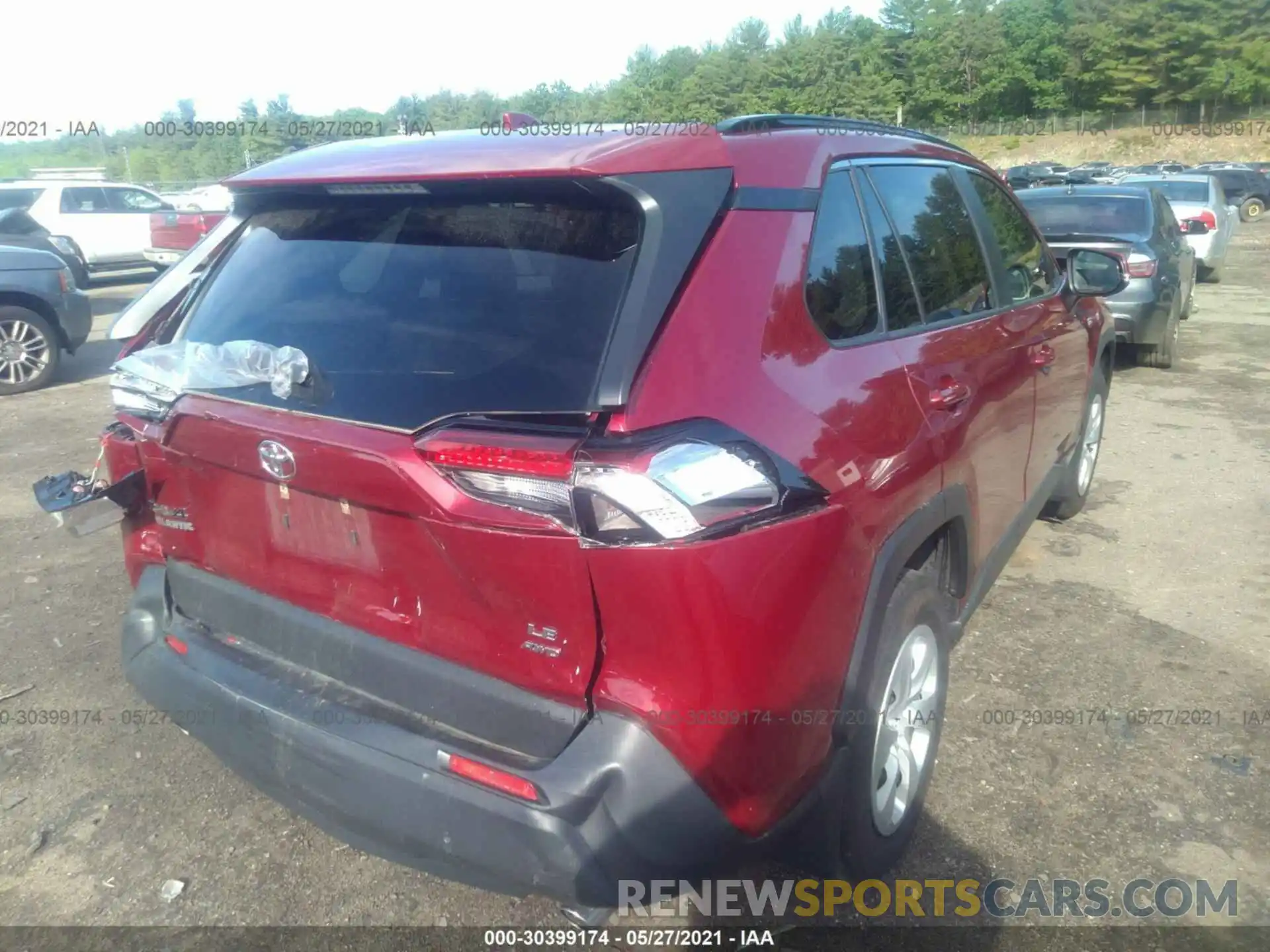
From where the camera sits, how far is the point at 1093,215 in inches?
367

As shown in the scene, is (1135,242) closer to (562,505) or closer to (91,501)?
(562,505)

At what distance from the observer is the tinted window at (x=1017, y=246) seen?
3.67m

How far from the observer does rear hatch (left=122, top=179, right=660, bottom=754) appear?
74.8 inches

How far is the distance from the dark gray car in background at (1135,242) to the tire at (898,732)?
6155mm

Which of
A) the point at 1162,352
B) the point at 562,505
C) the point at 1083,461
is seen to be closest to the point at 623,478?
the point at 562,505

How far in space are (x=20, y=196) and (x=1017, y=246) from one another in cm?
1919

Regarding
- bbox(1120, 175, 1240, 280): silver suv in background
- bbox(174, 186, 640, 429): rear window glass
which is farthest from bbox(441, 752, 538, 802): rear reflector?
bbox(1120, 175, 1240, 280): silver suv in background

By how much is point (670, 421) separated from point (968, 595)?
173 centimetres

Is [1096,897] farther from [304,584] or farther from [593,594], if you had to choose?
[304,584]

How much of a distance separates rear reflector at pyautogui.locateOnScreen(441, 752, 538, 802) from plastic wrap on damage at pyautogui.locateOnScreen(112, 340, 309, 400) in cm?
88

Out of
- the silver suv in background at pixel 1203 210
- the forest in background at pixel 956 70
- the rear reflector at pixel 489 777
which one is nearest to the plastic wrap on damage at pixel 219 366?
the rear reflector at pixel 489 777

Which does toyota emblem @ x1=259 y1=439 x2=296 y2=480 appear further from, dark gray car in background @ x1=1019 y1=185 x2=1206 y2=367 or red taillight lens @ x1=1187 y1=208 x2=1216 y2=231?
red taillight lens @ x1=1187 y1=208 x2=1216 y2=231

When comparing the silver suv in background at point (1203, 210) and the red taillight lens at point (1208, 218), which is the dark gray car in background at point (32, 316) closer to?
the silver suv in background at point (1203, 210)

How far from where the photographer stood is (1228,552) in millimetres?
4773
